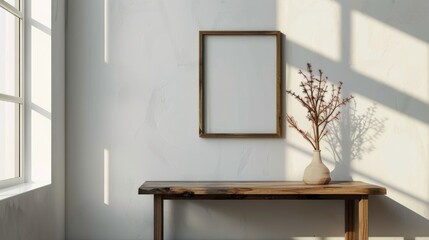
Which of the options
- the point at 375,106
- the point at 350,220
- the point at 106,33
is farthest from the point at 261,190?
the point at 106,33

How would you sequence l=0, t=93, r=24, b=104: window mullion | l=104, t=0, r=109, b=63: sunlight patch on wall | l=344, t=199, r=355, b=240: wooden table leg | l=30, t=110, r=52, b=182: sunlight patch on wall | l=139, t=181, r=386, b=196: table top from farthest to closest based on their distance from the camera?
l=104, t=0, r=109, b=63: sunlight patch on wall < l=344, t=199, r=355, b=240: wooden table leg < l=30, t=110, r=52, b=182: sunlight patch on wall < l=139, t=181, r=386, b=196: table top < l=0, t=93, r=24, b=104: window mullion

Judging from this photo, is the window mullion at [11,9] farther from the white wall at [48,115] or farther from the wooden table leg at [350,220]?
the wooden table leg at [350,220]

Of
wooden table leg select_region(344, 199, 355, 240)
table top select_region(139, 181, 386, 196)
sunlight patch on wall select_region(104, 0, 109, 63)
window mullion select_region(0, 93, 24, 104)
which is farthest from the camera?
sunlight patch on wall select_region(104, 0, 109, 63)

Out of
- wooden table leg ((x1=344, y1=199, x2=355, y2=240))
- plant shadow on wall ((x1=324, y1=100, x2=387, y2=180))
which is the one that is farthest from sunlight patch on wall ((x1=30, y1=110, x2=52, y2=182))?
wooden table leg ((x1=344, y1=199, x2=355, y2=240))

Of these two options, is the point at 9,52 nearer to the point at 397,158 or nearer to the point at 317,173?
the point at 317,173

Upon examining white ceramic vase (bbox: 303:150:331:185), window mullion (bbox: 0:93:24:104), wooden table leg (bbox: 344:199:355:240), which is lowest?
wooden table leg (bbox: 344:199:355:240)

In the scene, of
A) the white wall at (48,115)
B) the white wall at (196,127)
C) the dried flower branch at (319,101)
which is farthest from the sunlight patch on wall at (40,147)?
the dried flower branch at (319,101)

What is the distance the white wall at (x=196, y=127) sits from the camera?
364cm

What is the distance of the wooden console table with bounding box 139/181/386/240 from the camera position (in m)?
3.13

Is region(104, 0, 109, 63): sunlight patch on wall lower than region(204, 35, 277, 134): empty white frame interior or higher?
higher

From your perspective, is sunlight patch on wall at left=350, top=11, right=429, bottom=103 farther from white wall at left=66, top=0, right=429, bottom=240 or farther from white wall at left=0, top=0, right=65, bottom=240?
white wall at left=0, top=0, right=65, bottom=240

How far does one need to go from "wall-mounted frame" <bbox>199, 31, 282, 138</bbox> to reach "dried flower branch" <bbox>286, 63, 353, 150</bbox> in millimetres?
159

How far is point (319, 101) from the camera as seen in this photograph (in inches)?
144

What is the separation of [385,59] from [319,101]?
21.1 inches
